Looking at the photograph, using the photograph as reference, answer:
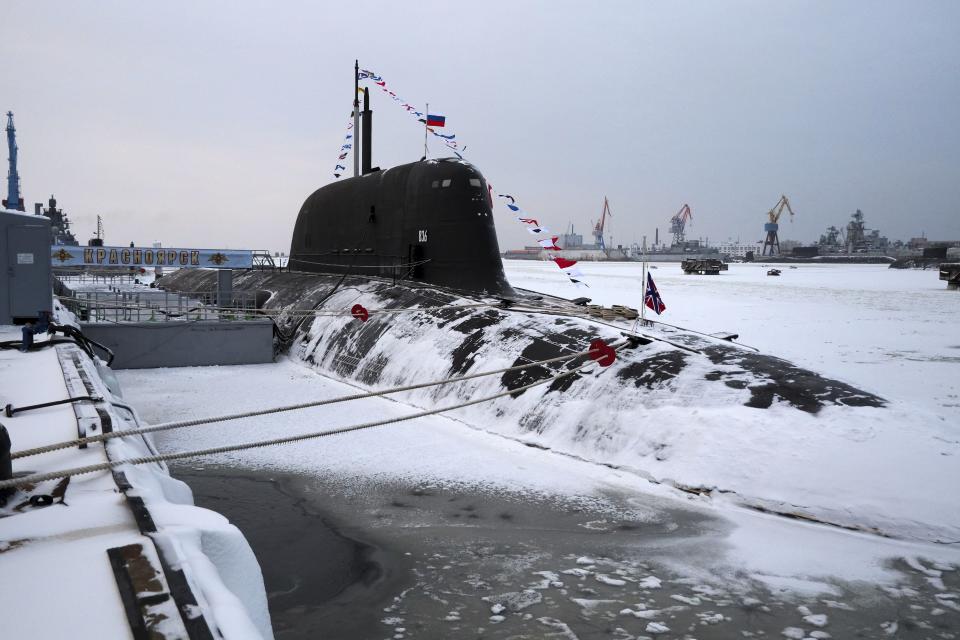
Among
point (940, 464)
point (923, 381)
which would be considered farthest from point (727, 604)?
point (923, 381)

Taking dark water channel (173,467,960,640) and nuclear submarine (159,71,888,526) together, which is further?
nuclear submarine (159,71,888,526)

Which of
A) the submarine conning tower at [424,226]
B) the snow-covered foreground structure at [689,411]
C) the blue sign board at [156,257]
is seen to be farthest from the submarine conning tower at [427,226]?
the blue sign board at [156,257]

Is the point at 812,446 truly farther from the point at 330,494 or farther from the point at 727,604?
the point at 330,494

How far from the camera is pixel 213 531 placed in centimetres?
286

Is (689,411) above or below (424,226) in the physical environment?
below

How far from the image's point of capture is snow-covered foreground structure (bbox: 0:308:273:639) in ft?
7.23

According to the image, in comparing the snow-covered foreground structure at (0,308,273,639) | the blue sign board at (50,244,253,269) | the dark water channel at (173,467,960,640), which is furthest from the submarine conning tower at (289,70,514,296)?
the blue sign board at (50,244,253,269)

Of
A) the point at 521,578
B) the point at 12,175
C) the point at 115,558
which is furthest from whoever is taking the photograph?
the point at 12,175

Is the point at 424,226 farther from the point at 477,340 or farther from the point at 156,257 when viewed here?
the point at 156,257

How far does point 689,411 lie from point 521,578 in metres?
2.82

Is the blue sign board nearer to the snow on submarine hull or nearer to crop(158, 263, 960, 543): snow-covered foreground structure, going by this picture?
the snow on submarine hull

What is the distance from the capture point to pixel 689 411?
6742 millimetres

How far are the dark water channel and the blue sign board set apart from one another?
66.0 ft

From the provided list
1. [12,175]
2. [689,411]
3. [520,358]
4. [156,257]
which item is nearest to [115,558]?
[689,411]
